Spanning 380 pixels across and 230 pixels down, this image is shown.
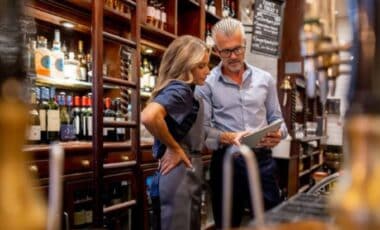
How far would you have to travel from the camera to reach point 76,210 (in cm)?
233

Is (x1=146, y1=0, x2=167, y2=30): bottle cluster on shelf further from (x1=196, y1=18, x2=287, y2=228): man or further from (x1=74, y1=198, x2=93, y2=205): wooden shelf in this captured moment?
(x1=74, y1=198, x2=93, y2=205): wooden shelf

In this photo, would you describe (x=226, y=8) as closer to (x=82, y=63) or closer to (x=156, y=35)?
(x=156, y=35)

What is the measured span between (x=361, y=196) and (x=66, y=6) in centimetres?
229

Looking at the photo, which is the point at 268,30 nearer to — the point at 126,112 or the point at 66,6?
the point at 126,112

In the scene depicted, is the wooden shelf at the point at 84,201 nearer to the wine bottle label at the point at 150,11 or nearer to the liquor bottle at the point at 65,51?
the liquor bottle at the point at 65,51

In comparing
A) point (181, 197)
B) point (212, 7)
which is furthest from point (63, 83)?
point (212, 7)

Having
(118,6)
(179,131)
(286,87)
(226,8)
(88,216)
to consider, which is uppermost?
Result: (226,8)

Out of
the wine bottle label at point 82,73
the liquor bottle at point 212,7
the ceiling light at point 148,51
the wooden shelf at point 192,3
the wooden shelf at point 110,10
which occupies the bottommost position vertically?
the wine bottle label at point 82,73

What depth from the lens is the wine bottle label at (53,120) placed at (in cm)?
228

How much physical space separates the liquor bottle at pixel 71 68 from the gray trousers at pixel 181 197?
44.0 inches

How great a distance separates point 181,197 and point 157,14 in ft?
5.89

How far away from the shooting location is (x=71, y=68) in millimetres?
2592

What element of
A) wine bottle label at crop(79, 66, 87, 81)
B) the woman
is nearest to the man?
the woman

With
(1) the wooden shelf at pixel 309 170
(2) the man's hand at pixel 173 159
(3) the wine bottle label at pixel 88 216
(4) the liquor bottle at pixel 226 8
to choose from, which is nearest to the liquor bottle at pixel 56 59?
(3) the wine bottle label at pixel 88 216
